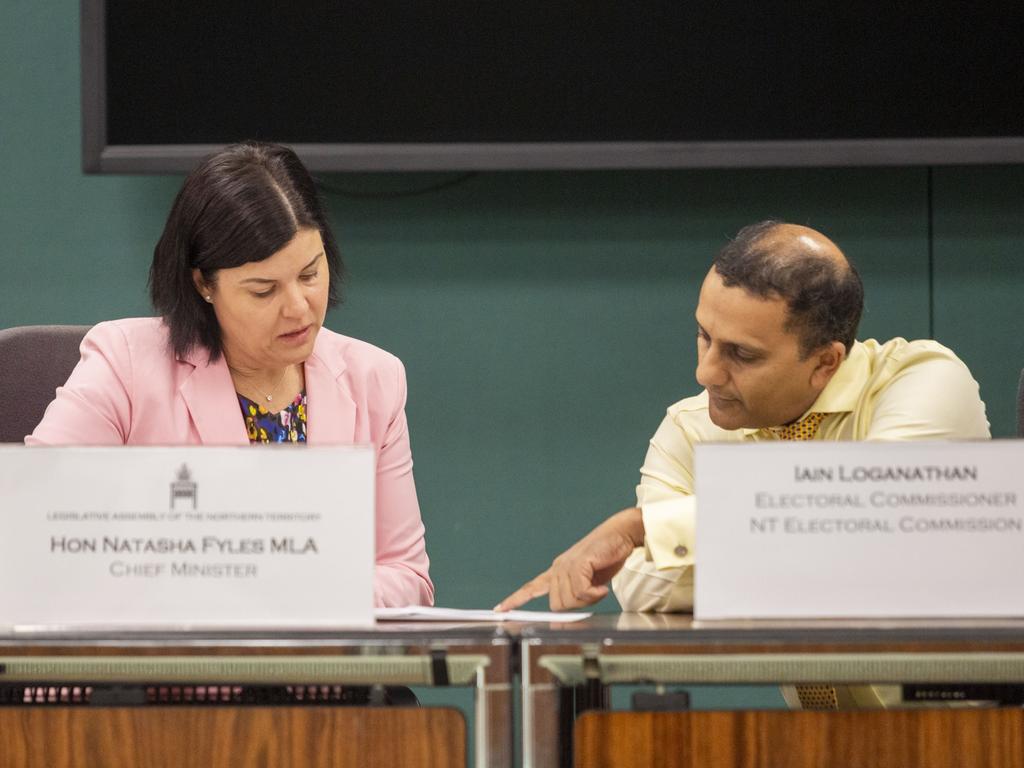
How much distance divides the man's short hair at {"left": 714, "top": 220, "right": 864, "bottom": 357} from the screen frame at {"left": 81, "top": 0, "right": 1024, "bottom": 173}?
953 mm

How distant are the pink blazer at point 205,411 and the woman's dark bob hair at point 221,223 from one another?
5cm

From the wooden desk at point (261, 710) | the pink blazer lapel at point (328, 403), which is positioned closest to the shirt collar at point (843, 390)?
the pink blazer lapel at point (328, 403)

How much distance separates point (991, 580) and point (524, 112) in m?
1.89

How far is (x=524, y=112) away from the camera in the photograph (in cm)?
292

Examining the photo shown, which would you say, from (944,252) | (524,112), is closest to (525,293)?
(524,112)

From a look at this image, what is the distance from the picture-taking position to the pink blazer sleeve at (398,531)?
1.88 metres

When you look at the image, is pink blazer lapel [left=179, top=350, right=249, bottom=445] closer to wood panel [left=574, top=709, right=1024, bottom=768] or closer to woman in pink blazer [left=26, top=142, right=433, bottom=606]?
woman in pink blazer [left=26, top=142, right=433, bottom=606]

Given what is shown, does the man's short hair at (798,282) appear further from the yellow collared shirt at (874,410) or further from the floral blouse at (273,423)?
the floral blouse at (273,423)

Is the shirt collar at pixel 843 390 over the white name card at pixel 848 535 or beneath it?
over

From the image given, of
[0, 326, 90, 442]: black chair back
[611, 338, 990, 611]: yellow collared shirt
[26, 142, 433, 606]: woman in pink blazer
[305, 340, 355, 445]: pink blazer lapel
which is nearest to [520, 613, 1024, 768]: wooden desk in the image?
[611, 338, 990, 611]: yellow collared shirt

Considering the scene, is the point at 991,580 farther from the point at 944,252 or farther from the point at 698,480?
the point at 944,252

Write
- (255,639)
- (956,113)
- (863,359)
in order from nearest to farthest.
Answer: (255,639)
(863,359)
(956,113)

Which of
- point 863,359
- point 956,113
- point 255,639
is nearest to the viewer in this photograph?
point 255,639

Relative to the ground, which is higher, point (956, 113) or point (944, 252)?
point (956, 113)
